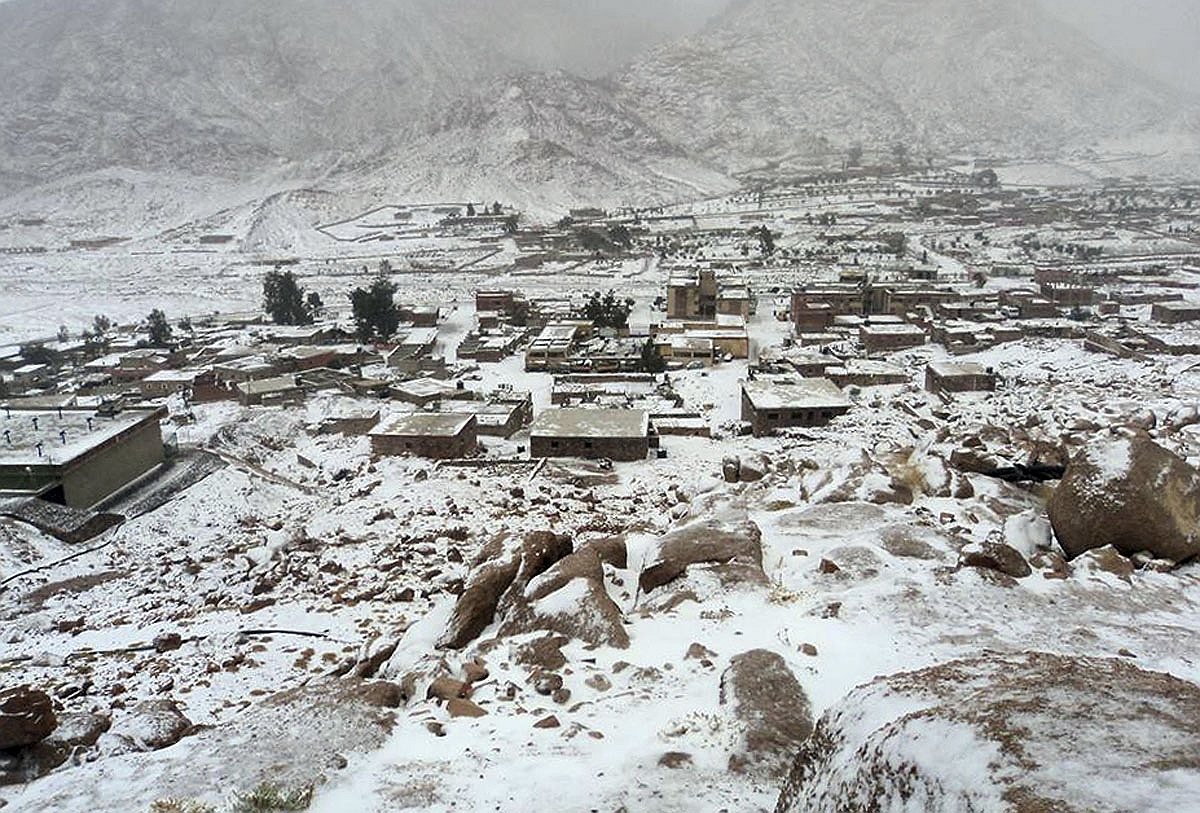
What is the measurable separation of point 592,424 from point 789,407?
23.5 feet

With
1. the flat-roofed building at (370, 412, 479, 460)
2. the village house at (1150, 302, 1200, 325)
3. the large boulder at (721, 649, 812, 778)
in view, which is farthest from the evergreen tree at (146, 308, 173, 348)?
the village house at (1150, 302, 1200, 325)

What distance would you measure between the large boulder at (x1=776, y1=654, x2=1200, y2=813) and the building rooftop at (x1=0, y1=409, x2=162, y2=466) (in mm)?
20264

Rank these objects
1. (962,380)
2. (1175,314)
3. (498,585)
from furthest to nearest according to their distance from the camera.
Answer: (1175,314) → (962,380) → (498,585)

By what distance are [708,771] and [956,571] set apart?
5.34 meters

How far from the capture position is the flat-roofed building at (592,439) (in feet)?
74.5

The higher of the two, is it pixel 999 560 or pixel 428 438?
pixel 999 560

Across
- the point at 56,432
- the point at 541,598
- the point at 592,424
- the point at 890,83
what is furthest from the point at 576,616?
the point at 890,83

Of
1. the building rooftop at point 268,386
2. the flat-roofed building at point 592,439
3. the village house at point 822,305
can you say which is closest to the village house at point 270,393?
the building rooftop at point 268,386

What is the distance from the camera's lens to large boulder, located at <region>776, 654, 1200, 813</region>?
3350 millimetres

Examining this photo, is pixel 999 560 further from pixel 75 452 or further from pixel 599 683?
pixel 75 452

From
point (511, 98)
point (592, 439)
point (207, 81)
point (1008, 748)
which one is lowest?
point (592, 439)

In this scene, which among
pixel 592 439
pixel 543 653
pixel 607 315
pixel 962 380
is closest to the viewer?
pixel 543 653

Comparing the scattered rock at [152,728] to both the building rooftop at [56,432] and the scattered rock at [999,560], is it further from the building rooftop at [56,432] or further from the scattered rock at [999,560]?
the building rooftop at [56,432]

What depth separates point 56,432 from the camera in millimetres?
21219
